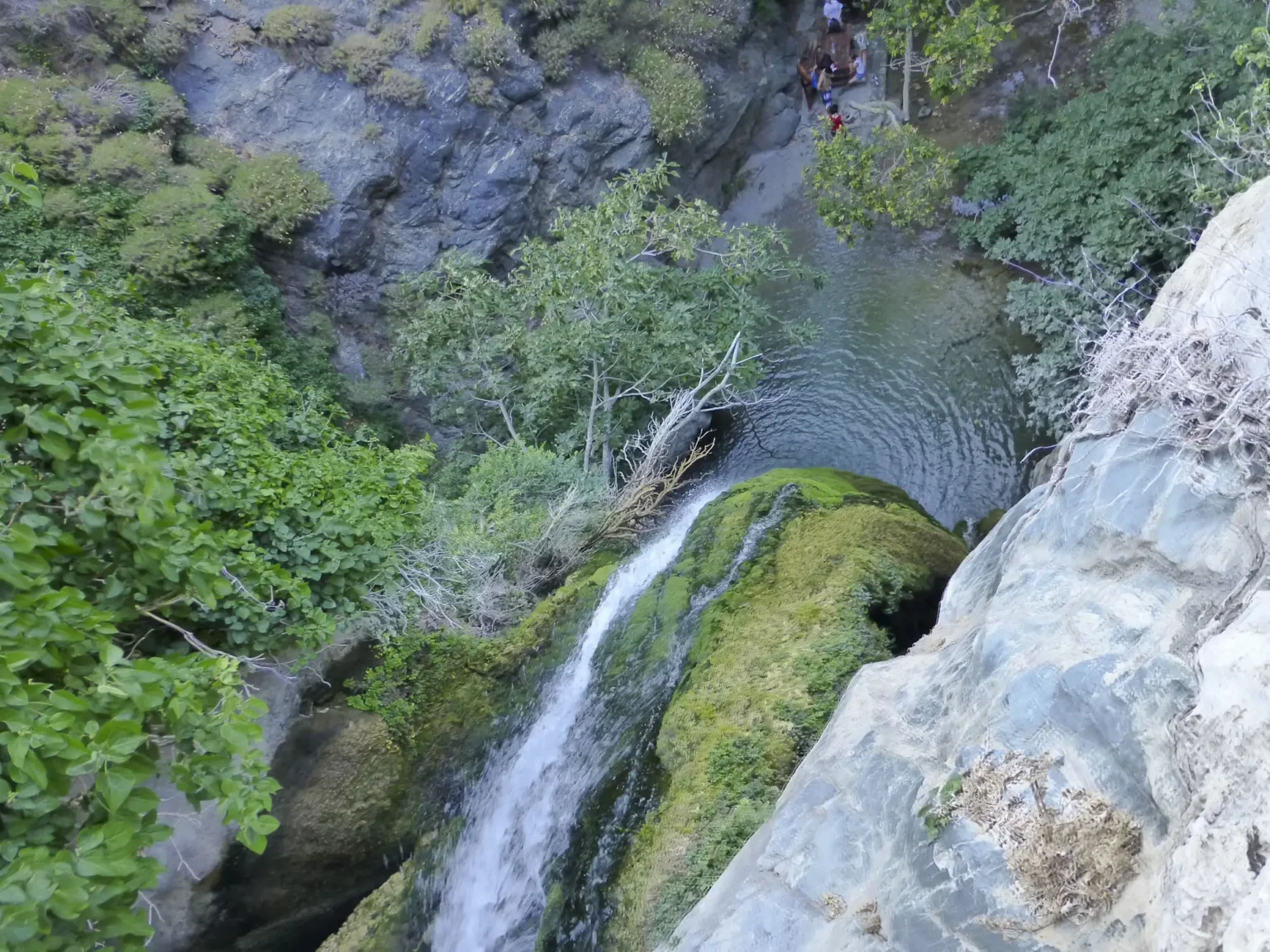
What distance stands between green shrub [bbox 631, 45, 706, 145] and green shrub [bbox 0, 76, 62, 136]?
394 inches

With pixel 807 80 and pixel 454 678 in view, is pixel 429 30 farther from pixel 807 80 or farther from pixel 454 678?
pixel 454 678

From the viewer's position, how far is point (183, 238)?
445 inches

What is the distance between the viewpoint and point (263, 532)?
5547 mm

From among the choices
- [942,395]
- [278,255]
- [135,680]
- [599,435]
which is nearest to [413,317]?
[278,255]

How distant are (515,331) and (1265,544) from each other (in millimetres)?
9279

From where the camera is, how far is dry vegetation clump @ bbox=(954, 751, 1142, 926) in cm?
315

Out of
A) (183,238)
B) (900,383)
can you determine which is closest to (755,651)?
(900,383)

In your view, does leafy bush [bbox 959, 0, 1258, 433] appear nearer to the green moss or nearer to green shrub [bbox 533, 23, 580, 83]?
the green moss

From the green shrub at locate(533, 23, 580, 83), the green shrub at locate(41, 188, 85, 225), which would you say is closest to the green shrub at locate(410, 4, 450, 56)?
the green shrub at locate(533, 23, 580, 83)

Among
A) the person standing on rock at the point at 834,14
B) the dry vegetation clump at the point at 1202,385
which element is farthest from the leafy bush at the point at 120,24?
the dry vegetation clump at the point at 1202,385

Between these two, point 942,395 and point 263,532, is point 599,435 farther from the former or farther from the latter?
point 263,532

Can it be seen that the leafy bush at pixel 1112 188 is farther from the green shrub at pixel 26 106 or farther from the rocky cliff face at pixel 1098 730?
the green shrub at pixel 26 106

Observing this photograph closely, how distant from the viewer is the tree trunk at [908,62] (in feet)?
44.5

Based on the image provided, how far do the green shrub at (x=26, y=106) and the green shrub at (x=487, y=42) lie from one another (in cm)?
651
